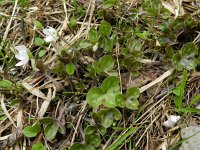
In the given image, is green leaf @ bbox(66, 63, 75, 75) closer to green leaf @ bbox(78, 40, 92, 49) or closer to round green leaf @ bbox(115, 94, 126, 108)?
green leaf @ bbox(78, 40, 92, 49)

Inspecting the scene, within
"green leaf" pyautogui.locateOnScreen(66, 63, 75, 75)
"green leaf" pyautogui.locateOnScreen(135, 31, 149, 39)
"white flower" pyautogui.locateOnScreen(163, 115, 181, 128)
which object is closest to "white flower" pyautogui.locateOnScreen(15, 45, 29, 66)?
"green leaf" pyautogui.locateOnScreen(66, 63, 75, 75)

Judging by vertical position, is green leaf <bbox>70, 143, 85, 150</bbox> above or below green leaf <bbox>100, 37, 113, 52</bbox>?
below

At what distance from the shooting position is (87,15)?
208 cm

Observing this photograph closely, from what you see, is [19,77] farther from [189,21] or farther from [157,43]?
[189,21]

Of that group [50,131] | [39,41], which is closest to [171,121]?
[50,131]

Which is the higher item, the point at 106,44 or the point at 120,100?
the point at 106,44

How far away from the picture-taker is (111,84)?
1.73 meters

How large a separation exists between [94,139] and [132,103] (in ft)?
0.72

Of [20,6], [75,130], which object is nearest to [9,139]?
[75,130]

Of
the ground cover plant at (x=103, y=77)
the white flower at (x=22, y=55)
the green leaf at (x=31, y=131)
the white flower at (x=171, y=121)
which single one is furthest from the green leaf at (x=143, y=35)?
the green leaf at (x=31, y=131)

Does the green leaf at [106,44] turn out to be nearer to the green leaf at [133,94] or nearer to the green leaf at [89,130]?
the green leaf at [133,94]

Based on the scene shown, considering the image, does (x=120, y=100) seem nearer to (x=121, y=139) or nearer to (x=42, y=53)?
(x=121, y=139)

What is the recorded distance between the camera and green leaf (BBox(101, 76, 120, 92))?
1.71m

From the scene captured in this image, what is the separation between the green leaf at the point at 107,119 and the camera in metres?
1.67
